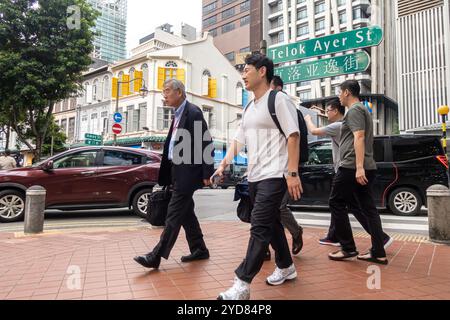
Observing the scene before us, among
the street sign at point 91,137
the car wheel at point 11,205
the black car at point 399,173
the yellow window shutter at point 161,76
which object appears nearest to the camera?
the car wheel at point 11,205

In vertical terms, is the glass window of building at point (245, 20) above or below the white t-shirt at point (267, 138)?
above

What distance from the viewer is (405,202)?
25.0 feet

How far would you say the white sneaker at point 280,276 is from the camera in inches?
113

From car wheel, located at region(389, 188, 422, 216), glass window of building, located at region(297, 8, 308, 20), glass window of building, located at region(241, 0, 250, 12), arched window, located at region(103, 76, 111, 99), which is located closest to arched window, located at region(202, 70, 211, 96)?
arched window, located at region(103, 76, 111, 99)

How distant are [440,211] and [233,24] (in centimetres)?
6044

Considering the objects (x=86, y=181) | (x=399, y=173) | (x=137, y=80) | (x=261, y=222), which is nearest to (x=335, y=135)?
(x=261, y=222)

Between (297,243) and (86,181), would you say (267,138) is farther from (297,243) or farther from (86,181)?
(86,181)

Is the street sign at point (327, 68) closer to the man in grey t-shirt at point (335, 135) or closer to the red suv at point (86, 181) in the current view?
the man in grey t-shirt at point (335, 135)

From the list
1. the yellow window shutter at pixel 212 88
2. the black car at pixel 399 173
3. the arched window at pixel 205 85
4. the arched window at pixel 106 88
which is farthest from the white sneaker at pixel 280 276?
the arched window at pixel 106 88

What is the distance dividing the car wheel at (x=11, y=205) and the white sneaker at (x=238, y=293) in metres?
6.54

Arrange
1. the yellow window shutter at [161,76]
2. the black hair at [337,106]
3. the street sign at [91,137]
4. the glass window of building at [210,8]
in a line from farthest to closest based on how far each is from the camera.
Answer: the glass window of building at [210,8]
the yellow window shutter at [161,76]
the street sign at [91,137]
the black hair at [337,106]

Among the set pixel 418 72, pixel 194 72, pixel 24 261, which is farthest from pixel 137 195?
pixel 418 72

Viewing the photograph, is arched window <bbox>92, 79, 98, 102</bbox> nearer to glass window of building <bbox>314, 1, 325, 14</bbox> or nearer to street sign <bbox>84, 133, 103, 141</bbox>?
street sign <bbox>84, 133, 103, 141</bbox>

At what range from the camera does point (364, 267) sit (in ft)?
11.2
